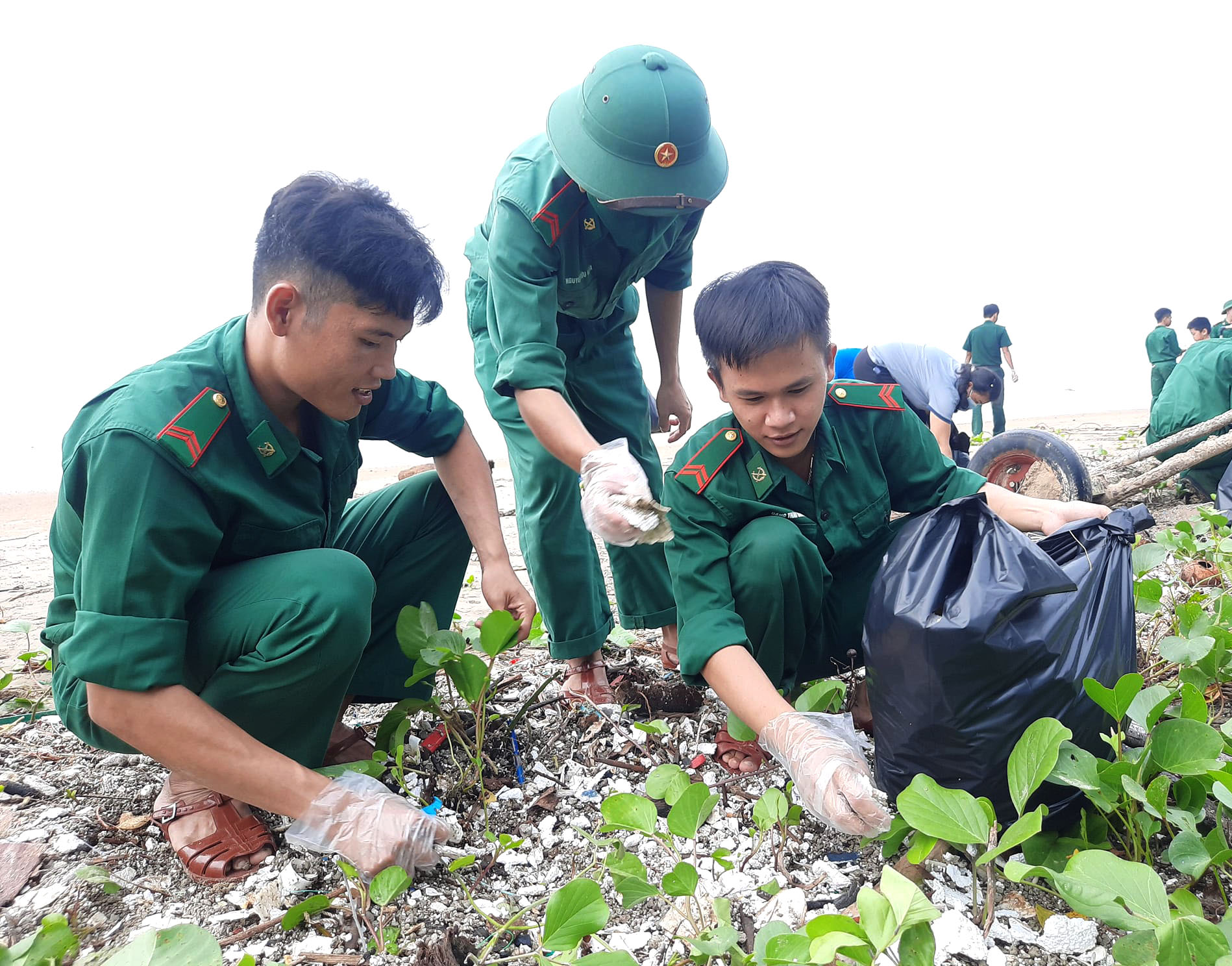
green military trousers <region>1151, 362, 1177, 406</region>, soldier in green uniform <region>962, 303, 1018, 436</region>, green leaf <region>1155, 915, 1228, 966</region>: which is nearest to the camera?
green leaf <region>1155, 915, 1228, 966</region>

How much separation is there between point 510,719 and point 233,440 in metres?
0.82

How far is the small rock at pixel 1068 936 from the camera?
1108mm

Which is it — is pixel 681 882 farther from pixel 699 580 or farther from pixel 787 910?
pixel 699 580

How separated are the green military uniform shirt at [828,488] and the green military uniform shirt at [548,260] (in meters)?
0.38

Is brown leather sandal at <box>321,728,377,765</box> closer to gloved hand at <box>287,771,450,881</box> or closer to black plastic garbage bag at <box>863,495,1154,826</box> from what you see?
gloved hand at <box>287,771,450,881</box>

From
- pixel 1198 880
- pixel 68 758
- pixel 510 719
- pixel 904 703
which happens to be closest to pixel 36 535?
pixel 68 758

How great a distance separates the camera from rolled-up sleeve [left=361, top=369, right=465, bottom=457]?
1.76 meters

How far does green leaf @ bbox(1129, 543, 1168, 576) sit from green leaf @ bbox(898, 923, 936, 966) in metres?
1.00

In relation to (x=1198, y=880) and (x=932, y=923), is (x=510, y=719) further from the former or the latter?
(x=1198, y=880)

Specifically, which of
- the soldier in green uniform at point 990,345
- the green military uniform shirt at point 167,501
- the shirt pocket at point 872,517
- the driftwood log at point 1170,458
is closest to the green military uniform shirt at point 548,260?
the green military uniform shirt at point 167,501

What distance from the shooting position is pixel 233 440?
1400 millimetres

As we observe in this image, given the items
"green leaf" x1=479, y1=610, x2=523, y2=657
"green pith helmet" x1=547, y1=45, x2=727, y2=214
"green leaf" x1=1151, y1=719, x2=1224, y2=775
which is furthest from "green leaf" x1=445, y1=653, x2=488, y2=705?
"green leaf" x1=1151, y1=719, x2=1224, y2=775

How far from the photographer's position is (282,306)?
1.39 m

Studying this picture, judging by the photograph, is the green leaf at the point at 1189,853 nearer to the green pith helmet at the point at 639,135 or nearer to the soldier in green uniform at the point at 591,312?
the soldier in green uniform at the point at 591,312
